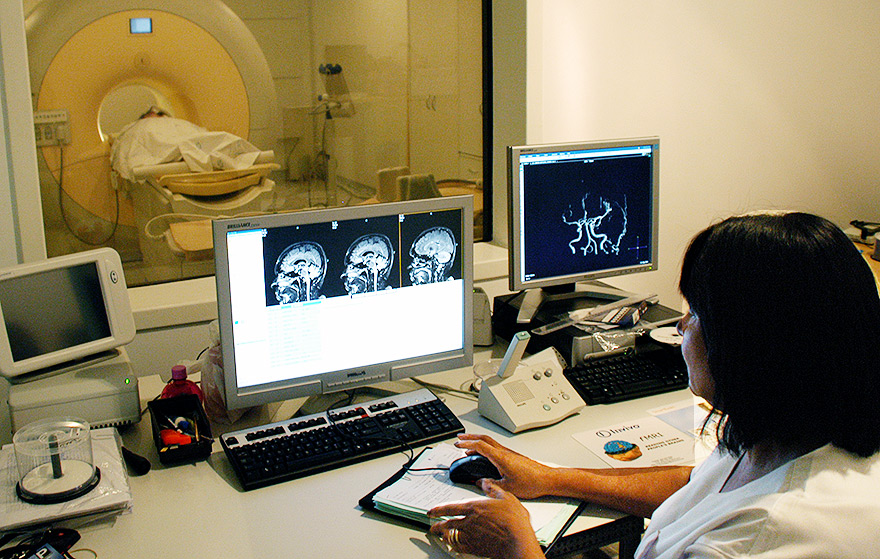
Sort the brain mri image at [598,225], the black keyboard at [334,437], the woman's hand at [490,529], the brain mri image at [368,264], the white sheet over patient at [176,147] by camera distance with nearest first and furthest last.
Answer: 1. the woman's hand at [490,529]
2. the black keyboard at [334,437]
3. the brain mri image at [368,264]
4. the brain mri image at [598,225]
5. the white sheet over patient at [176,147]

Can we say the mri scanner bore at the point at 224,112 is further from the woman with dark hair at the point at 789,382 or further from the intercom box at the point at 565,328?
the woman with dark hair at the point at 789,382

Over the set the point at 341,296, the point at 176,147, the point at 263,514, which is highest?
the point at 176,147

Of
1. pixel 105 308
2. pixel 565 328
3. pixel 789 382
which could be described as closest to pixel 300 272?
pixel 105 308

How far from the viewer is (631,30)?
2.73 m

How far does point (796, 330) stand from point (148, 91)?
227 centimetres

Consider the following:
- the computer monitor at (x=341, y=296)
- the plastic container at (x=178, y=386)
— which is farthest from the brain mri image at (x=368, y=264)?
the plastic container at (x=178, y=386)

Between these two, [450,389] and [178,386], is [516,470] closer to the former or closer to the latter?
[450,389]

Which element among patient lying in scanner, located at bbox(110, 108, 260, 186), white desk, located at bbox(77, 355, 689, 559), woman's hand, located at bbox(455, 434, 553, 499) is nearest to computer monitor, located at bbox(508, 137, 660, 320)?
white desk, located at bbox(77, 355, 689, 559)

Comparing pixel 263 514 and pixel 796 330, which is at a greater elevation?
pixel 796 330

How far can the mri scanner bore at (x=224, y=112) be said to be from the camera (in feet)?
8.11

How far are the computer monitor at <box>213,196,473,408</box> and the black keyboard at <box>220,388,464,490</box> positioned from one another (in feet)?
0.22

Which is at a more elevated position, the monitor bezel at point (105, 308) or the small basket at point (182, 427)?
the monitor bezel at point (105, 308)

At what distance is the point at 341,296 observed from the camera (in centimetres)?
163

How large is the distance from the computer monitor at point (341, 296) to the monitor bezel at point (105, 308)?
30 centimetres
